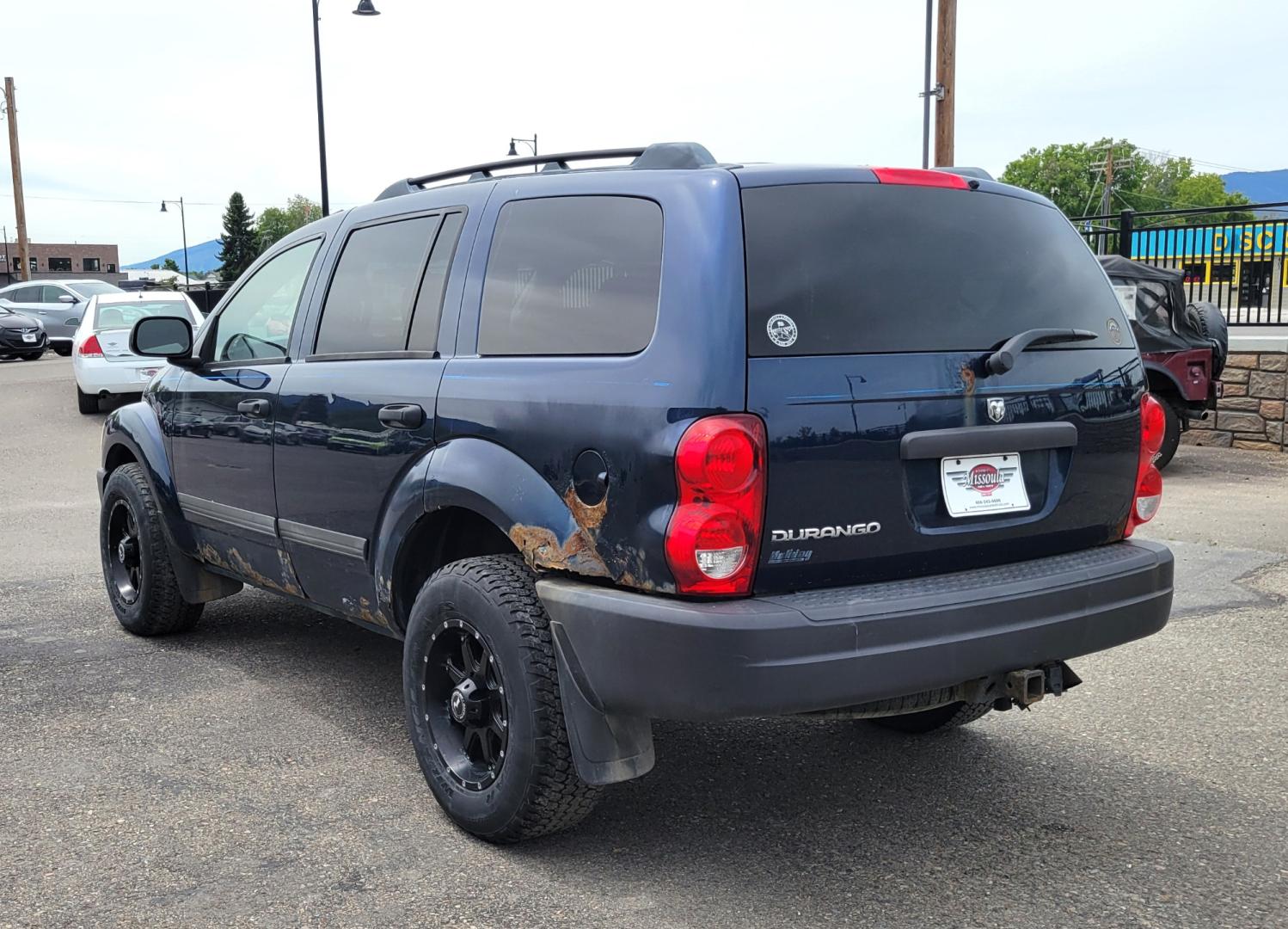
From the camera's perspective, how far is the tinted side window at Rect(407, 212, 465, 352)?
393 centimetres

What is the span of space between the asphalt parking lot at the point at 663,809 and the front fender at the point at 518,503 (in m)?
0.87

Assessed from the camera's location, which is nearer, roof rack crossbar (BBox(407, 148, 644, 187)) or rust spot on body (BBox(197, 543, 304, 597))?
roof rack crossbar (BBox(407, 148, 644, 187))

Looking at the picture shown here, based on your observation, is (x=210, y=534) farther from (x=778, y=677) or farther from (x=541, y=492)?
(x=778, y=677)

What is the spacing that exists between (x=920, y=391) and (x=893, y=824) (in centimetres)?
134

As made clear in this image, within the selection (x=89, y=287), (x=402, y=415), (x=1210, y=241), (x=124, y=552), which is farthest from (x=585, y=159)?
(x=89, y=287)

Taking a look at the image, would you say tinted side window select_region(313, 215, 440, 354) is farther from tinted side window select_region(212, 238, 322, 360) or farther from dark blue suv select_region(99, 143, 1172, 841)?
tinted side window select_region(212, 238, 322, 360)

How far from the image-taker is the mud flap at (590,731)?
3.17 m

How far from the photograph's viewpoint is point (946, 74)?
19422 millimetres

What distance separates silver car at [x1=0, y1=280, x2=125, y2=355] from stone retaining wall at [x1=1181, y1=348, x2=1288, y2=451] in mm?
24044

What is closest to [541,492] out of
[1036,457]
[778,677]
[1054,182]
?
[778,677]

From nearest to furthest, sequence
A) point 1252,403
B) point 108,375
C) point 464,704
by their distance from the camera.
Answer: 1. point 464,704
2. point 1252,403
3. point 108,375

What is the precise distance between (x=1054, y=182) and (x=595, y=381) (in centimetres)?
12222

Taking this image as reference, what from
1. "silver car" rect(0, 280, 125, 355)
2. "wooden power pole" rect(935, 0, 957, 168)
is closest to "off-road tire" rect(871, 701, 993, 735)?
"wooden power pole" rect(935, 0, 957, 168)

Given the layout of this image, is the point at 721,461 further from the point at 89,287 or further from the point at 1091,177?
the point at 1091,177
